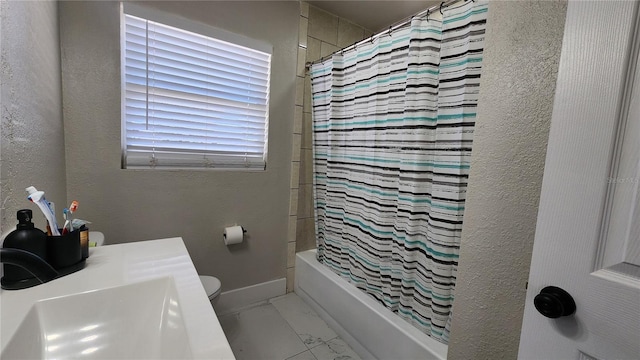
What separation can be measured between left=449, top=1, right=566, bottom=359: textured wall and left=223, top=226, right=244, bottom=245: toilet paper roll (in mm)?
1442

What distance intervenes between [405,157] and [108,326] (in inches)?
52.1

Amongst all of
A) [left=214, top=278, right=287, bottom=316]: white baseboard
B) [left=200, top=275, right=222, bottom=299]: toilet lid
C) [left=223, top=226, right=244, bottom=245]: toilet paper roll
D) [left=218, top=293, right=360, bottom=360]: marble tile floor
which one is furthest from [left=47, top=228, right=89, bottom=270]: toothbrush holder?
[left=214, top=278, right=287, bottom=316]: white baseboard

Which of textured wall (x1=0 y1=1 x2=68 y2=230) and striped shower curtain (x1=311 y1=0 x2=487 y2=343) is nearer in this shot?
textured wall (x1=0 y1=1 x2=68 y2=230)

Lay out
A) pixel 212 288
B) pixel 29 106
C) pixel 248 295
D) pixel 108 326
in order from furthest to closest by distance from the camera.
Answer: pixel 248 295, pixel 212 288, pixel 29 106, pixel 108 326

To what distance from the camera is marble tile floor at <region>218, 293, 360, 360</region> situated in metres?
1.54

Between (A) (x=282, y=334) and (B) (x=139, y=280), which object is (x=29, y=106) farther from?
(A) (x=282, y=334)

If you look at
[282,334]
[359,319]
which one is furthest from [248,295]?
[359,319]

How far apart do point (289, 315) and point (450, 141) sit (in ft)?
5.33

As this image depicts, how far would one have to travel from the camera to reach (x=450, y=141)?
118 cm

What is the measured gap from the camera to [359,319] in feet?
5.13

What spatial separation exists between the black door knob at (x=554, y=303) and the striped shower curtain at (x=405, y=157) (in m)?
0.59

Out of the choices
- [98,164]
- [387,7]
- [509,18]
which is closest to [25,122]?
[98,164]

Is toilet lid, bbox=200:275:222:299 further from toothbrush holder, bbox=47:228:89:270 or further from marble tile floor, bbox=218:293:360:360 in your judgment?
toothbrush holder, bbox=47:228:89:270

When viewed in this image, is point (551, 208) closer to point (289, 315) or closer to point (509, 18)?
point (509, 18)
